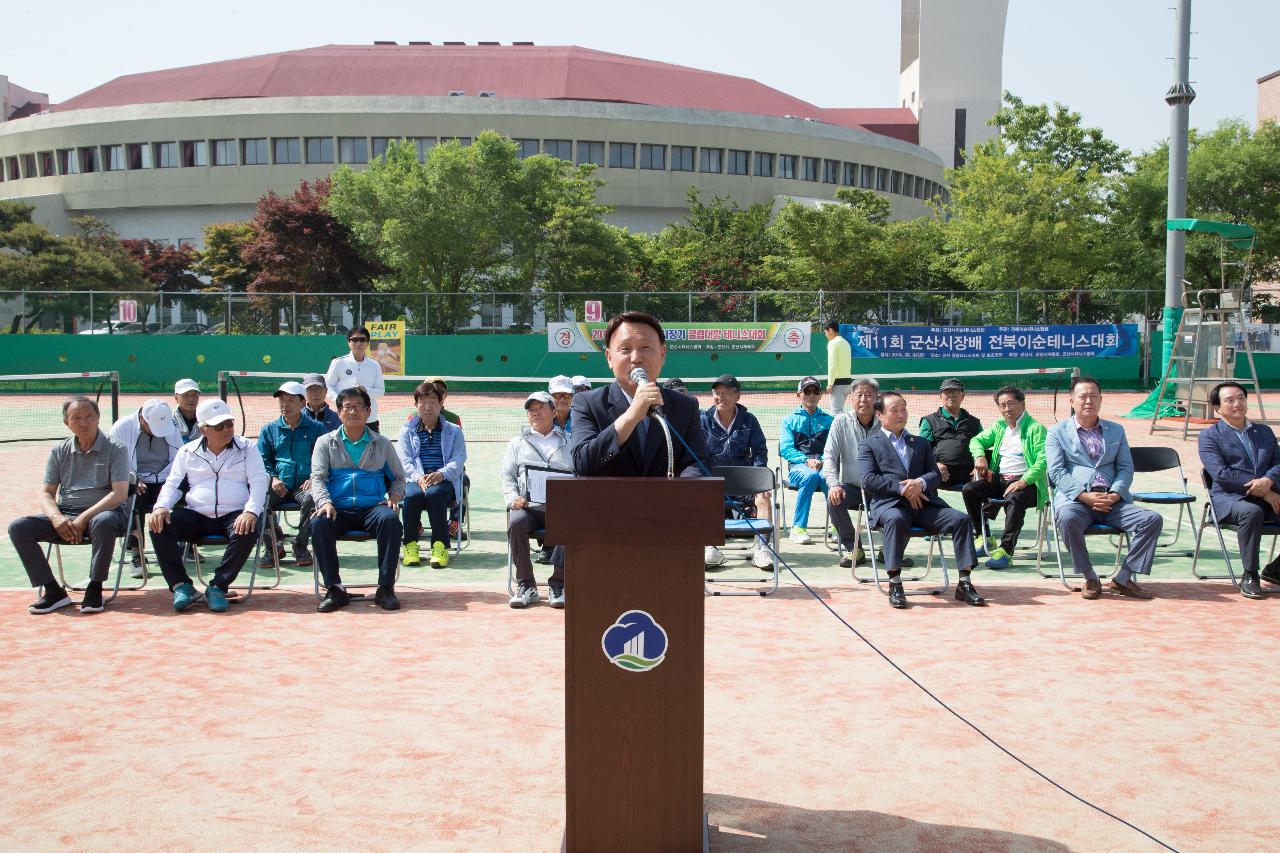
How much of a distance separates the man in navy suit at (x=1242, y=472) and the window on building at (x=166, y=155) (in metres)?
63.9

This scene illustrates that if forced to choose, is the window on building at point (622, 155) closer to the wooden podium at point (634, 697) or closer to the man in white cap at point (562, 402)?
the man in white cap at point (562, 402)

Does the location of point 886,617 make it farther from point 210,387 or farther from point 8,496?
point 210,387

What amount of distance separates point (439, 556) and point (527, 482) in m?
1.16

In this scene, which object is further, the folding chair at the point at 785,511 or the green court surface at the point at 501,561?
the folding chair at the point at 785,511

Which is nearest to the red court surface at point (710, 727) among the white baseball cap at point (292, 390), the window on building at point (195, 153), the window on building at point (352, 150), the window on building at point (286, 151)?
the white baseball cap at point (292, 390)

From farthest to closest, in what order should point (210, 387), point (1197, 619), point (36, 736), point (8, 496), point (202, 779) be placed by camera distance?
1. point (210, 387)
2. point (8, 496)
3. point (1197, 619)
4. point (36, 736)
5. point (202, 779)

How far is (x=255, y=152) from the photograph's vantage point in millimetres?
62125

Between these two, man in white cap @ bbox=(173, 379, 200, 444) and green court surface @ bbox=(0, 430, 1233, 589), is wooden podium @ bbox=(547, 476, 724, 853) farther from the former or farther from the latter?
man in white cap @ bbox=(173, 379, 200, 444)

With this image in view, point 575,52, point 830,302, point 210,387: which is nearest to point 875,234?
point 830,302

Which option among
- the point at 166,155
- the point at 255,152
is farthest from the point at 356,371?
the point at 166,155

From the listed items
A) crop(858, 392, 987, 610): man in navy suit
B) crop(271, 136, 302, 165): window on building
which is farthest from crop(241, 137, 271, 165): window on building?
crop(858, 392, 987, 610): man in navy suit

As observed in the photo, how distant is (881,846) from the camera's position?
3.99 m

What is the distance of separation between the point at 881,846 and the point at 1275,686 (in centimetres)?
318

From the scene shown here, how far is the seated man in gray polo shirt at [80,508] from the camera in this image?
770 cm
